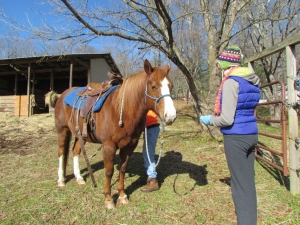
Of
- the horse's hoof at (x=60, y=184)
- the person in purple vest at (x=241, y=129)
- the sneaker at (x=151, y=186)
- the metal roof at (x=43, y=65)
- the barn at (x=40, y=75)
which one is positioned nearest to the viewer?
the person in purple vest at (x=241, y=129)

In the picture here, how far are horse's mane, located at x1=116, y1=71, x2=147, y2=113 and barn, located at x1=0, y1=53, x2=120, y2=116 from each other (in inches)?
316

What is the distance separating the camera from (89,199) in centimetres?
314

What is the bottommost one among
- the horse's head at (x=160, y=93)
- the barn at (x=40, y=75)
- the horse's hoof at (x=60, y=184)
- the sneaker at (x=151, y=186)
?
the horse's hoof at (x=60, y=184)

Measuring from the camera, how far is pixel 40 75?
16625 mm

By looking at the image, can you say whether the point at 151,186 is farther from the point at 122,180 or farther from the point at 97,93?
the point at 97,93

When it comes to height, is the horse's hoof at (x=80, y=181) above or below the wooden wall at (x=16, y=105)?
below

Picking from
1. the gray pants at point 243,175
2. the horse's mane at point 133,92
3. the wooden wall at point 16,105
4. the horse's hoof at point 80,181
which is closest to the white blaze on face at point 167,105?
the horse's mane at point 133,92

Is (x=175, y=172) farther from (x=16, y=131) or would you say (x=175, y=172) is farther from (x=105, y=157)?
(x=16, y=131)

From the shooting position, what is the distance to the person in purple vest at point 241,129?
192 centimetres

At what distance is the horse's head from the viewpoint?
2.32 metres

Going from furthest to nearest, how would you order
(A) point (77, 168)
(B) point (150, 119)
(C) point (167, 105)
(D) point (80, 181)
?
(A) point (77, 168) → (D) point (80, 181) → (B) point (150, 119) → (C) point (167, 105)

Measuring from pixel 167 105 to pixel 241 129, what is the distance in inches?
32.2

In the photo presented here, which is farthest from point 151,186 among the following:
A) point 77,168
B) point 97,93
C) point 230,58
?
point 230,58

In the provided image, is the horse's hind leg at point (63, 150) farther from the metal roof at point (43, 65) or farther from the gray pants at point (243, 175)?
the metal roof at point (43, 65)
